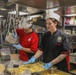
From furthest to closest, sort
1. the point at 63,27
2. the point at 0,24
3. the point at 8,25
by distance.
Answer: the point at 63,27 → the point at 0,24 → the point at 8,25

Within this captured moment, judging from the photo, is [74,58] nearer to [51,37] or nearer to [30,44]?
[30,44]

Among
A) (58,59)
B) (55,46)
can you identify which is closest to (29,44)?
(55,46)

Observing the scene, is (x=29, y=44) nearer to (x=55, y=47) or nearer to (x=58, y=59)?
(x=55, y=47)

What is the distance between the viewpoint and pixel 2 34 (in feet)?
13.7

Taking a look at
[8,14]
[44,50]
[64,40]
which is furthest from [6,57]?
[8,14]

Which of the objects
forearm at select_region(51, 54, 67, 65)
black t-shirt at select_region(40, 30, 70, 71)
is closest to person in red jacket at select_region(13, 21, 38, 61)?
black t-shirt at select_region(40, 30, 70, 71)

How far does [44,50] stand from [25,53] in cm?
55

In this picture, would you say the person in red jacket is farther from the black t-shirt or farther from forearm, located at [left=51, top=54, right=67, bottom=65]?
forearm, located at [left=51, top=54, right=67, bottom=65]

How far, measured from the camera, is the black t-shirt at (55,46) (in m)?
1.96

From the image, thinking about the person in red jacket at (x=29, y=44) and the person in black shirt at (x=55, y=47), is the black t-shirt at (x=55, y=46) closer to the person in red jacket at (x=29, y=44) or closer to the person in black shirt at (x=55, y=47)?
the person in black shirt at (x=55, y=47)

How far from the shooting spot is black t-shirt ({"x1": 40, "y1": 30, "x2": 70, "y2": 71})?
196cm

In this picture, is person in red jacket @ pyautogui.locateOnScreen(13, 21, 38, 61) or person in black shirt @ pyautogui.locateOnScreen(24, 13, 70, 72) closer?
person in black shirt @ pyautogui.locateOnScreen(24, 13, 70, 72)

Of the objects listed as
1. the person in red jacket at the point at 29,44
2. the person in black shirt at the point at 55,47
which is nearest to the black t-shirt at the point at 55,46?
the person in black shirt at the point at 55,47

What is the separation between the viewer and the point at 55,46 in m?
2.00
